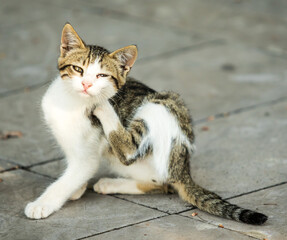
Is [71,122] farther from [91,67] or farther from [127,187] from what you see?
[127,187]

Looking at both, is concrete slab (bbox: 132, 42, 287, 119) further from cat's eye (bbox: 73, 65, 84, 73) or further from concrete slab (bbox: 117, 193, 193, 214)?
cat's eye (bbox: 73, 65, 84, 73)

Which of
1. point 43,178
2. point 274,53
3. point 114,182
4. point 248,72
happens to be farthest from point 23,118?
point 274,53

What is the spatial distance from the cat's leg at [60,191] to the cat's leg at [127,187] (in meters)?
0.29

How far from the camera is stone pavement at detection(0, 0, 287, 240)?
486cm

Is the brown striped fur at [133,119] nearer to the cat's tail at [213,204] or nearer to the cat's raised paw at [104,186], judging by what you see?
the cat's tail at [213,204]

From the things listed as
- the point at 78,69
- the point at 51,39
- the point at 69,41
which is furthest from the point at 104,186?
the point at 51,39

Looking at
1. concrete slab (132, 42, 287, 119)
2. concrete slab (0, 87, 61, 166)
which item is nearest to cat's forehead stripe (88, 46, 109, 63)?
concrete slab (0, 87, 61, 166)

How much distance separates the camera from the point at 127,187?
5.37m

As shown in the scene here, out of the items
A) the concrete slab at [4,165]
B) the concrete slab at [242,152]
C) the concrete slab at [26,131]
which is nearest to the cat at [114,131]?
the concrete slab at [242,152]

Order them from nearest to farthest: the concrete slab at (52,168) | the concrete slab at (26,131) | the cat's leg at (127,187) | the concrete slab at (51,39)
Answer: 1. the cat's leg at (127,187)
2. the concrete slab at (52,168)
3. the concrete slab at (26,131)
4. the concrete slab at (51,39)

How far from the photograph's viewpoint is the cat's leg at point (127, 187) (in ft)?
17.6

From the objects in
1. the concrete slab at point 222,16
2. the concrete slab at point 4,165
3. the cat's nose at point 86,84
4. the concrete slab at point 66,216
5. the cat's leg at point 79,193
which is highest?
the concrete slab at point 222,16

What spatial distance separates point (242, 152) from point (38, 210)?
2382mm

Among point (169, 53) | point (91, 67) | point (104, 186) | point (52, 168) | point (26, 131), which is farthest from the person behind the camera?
point (169, 53)
